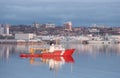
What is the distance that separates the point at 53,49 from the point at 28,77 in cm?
1579

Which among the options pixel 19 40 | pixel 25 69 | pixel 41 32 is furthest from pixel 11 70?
pixel 41 32

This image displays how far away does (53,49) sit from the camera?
137ft

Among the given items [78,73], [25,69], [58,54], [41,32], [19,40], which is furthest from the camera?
[41,32]

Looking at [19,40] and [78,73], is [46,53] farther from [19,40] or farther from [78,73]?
[19,40]

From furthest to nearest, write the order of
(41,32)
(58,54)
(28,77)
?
(41,32) → (58,54) → (28,77)

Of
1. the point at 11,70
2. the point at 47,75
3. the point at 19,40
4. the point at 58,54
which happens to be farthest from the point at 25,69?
the point at 19,40

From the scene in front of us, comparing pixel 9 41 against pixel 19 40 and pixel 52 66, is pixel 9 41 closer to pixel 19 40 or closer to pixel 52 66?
pixel 19 40

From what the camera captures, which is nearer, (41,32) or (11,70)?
(11,70)

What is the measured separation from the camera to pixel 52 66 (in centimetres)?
3238

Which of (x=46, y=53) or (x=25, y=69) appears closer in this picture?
(x=25, y=69)

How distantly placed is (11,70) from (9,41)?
81008mm

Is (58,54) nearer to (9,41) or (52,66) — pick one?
(52,66)

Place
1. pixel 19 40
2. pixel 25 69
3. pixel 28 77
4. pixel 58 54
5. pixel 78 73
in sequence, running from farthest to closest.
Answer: pixel 19 40 < pixel 58 54 < pixel 25 69 < pixel 78 73 < pixel 28 77

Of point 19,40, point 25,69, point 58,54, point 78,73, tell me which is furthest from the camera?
point 19,40
